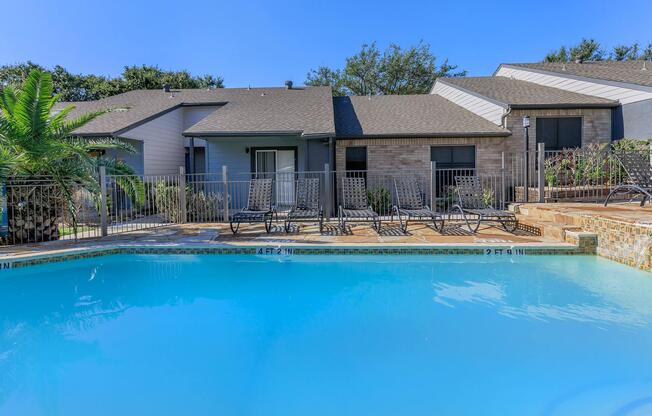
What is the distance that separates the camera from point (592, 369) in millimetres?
3438

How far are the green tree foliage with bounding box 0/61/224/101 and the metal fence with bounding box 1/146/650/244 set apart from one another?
19.9 metres

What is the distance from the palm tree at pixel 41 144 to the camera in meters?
7.71

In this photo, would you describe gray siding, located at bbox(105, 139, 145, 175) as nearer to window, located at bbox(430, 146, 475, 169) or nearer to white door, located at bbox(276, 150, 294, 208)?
white door, located at bbox(276, 150, 294, 208)

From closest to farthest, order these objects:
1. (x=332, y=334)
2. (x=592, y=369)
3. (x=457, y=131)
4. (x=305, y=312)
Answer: (x=592, y=369) → (x=332, y=334) → (x=305, y=312) → (x=457, y=131)

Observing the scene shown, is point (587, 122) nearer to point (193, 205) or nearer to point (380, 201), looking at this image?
point (380, 201)

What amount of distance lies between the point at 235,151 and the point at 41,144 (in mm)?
6803

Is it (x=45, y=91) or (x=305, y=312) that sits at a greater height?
(x=45, y=91)

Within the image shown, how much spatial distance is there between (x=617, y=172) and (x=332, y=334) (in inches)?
460

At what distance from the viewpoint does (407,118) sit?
48.6ft

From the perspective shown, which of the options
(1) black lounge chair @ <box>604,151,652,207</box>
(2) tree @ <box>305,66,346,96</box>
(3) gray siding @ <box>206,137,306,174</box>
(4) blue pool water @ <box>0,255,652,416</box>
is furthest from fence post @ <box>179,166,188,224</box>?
(2) tree @ <box>305,66,346,96</box>

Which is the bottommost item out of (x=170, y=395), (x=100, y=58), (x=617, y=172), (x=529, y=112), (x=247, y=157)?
(x=170, y=395)

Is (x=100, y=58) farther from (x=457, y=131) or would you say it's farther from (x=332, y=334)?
(x=332, y=334)

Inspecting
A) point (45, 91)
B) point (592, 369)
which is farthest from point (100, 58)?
point (592, 369)

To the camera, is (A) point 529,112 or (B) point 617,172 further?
(A) point 529,112
